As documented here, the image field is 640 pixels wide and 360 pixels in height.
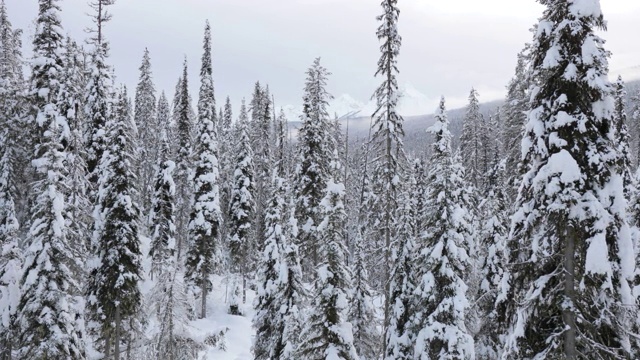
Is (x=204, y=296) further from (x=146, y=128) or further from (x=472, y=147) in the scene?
(x=146, y=128)

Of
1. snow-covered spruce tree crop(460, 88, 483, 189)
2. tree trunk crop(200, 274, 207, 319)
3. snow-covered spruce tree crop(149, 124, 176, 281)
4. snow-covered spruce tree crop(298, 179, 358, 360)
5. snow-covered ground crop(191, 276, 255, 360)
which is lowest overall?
snow-covered ground crop(191, 276, 255, 360)

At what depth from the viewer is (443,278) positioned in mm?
20797

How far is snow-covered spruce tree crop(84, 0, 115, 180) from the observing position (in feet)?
92.7

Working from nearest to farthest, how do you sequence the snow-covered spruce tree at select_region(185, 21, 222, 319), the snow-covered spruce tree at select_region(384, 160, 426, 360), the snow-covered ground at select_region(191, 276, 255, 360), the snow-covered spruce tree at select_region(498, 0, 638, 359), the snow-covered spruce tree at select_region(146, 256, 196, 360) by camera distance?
the snow-covered spruce tree at select_region(498, 0, 638, 359)
the snow-covered spruce tree at select_region(146, 256, 196, 360)
the snow-covered spruce tree at select_region(384, 160, 426, 360)
the snow-covered ground at select_region(191, 276, 255, 360)
the snow-covered spruce tree at select_region(185, 21, 222, 319)

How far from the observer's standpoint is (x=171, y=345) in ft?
69.3

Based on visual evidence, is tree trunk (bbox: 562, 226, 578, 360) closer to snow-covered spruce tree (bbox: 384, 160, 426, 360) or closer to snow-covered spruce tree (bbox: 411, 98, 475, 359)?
snow-covered spruce tree (bbox: 411, 98, 475, 359)

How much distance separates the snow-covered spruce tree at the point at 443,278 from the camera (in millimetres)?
20266

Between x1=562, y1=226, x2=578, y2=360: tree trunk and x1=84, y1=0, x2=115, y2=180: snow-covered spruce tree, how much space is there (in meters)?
27.5

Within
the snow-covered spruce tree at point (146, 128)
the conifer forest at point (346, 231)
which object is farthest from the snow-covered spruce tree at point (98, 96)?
the snow-covered spruce tree at point (146, 128)

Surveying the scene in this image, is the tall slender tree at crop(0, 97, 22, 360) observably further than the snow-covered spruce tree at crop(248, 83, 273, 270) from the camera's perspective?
No

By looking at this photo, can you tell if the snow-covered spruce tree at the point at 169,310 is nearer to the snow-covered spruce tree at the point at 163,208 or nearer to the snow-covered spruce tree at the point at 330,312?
the snow-covered spruce tree at the point at 330,312

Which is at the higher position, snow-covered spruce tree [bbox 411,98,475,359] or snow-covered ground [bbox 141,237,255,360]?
snow-covered spruce tree [bbox 411,98,475,359]

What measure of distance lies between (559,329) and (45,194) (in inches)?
900

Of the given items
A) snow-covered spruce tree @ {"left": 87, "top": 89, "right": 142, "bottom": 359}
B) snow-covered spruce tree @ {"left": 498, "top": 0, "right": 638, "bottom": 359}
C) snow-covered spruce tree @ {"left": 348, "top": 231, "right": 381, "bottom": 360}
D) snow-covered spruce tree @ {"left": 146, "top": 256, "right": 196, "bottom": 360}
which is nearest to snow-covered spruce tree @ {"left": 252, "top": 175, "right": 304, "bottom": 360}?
snow-covered spruce tree @ {"left": 348, "top": 231, "right": 381, "bottom": 360}
